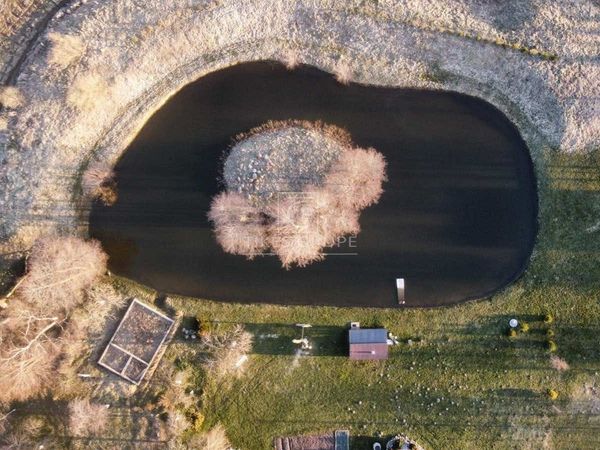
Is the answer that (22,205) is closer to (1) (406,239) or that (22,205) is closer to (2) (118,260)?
(2) (118,260)

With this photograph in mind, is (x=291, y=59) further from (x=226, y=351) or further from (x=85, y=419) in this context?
(x=85, y=419)

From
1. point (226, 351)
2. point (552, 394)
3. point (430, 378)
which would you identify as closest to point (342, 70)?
point (226, 351)

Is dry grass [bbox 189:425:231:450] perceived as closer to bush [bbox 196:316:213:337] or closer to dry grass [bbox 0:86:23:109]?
bush [bbox 196:316:213:337]

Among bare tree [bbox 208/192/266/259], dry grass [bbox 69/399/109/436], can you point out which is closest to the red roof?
bare tree [bbox 208/192/266/259]

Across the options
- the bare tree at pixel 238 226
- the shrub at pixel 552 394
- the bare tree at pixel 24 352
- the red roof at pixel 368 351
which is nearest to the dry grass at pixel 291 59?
the bare tree at pixel 238 226

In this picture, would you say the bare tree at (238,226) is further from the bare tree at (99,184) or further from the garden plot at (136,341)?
the bare tree at (99,184)

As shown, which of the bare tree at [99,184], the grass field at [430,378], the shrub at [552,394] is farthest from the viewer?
the bare tree at [99,184]
